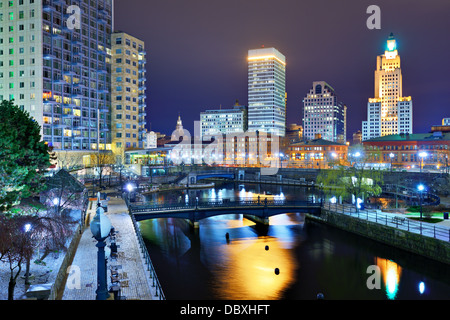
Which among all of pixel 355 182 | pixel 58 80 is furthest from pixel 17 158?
pixel 58 80

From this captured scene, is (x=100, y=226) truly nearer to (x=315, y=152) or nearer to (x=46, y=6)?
(x=46, y=6)

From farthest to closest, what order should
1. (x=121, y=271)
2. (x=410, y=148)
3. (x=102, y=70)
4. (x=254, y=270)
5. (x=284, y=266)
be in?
1. (x=410, y=148)
2. (x=102, y=70)
3. (x=284, y=266)
4. (x=254, y=270)
5. (x=121, y=271)

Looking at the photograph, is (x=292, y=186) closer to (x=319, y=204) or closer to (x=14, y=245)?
(x=319, y=204)

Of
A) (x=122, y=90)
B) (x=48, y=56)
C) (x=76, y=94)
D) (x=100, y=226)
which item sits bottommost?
(x=100, y=226)

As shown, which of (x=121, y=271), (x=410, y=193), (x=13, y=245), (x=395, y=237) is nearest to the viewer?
(x=13, y=245)

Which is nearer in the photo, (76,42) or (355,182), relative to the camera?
(355,182)

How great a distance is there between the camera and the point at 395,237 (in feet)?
120

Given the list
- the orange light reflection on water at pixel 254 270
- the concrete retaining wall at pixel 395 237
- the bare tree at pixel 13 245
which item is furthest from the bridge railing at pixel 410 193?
the bare tree at pixel 13 245

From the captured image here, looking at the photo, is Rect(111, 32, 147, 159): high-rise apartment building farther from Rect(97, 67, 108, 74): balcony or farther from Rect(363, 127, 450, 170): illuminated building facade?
Rect(363, 127, 450, 170): illuminated building facade

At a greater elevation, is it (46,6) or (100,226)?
(46,6)

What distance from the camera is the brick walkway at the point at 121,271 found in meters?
18.2

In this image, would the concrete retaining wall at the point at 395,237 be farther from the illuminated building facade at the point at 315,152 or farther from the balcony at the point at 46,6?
the illuminated building facade at the point at 315,152

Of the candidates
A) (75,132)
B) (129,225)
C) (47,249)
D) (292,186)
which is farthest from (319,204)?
(75,132)

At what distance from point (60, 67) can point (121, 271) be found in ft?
295
